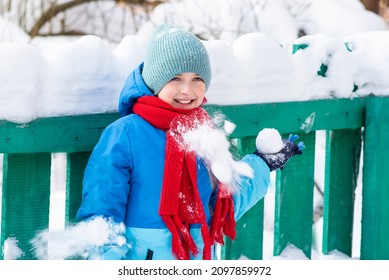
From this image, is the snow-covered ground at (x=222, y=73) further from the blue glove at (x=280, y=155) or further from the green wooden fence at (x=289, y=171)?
the blue glove at (x=280, y=155)

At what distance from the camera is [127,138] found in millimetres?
2562

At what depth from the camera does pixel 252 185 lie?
2910mm

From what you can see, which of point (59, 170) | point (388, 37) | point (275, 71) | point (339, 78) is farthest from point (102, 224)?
point (59, 170)

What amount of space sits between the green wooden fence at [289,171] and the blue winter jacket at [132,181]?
0.21 m

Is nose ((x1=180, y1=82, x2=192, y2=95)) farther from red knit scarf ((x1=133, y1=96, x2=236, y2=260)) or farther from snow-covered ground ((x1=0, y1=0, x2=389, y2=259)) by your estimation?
snow-covered ground ((x1=0, y1=0, x2=389, y2=259))

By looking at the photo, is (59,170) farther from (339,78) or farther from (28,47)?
(28,47)

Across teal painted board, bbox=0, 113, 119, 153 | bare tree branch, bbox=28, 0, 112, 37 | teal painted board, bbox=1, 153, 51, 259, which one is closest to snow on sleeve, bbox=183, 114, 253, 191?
teal painted board, bbox=0, 113, 119, 153

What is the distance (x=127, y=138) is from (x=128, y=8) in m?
5.05

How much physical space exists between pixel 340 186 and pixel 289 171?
353mm

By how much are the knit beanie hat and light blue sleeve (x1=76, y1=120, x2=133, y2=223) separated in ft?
0.65

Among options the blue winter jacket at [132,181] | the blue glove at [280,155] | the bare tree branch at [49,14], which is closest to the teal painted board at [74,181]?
the blue winter jacket at [132,181]

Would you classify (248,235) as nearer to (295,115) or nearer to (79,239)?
(295,115)

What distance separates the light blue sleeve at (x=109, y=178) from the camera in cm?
250

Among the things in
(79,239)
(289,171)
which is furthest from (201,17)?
(79,239)
